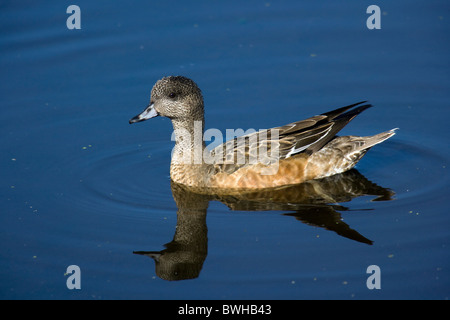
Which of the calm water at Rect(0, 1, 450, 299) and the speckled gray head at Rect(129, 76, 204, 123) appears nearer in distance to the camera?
the calm water at Rect(0, 1, 450, 299)

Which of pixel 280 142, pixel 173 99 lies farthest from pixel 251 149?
pixel 173 99

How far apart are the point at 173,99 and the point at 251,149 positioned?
1.27 m

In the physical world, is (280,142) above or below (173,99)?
below

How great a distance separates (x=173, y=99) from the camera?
9859mm

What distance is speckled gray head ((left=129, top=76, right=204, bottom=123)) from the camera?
981 cm

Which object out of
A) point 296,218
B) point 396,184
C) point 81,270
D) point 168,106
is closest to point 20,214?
point 81,270

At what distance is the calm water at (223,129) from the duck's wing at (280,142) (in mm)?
530

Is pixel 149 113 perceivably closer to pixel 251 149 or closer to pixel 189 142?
pixel 189 142

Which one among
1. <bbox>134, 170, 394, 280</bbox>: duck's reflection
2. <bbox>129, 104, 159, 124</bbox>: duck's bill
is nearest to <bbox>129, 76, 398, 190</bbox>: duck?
<bbox>129, 104, 159, 124</bbox>: duck's bill

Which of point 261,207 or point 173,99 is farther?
point 173,99

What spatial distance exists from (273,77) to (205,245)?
4.67 m

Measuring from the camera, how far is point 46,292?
779 cm

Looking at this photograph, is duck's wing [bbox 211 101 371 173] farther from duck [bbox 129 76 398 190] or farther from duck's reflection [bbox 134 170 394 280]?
duck's reflection [bbox 134 170 394 280]

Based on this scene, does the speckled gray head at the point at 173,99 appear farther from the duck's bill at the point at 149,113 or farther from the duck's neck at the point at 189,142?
the duck's neck at the point at 189,142
